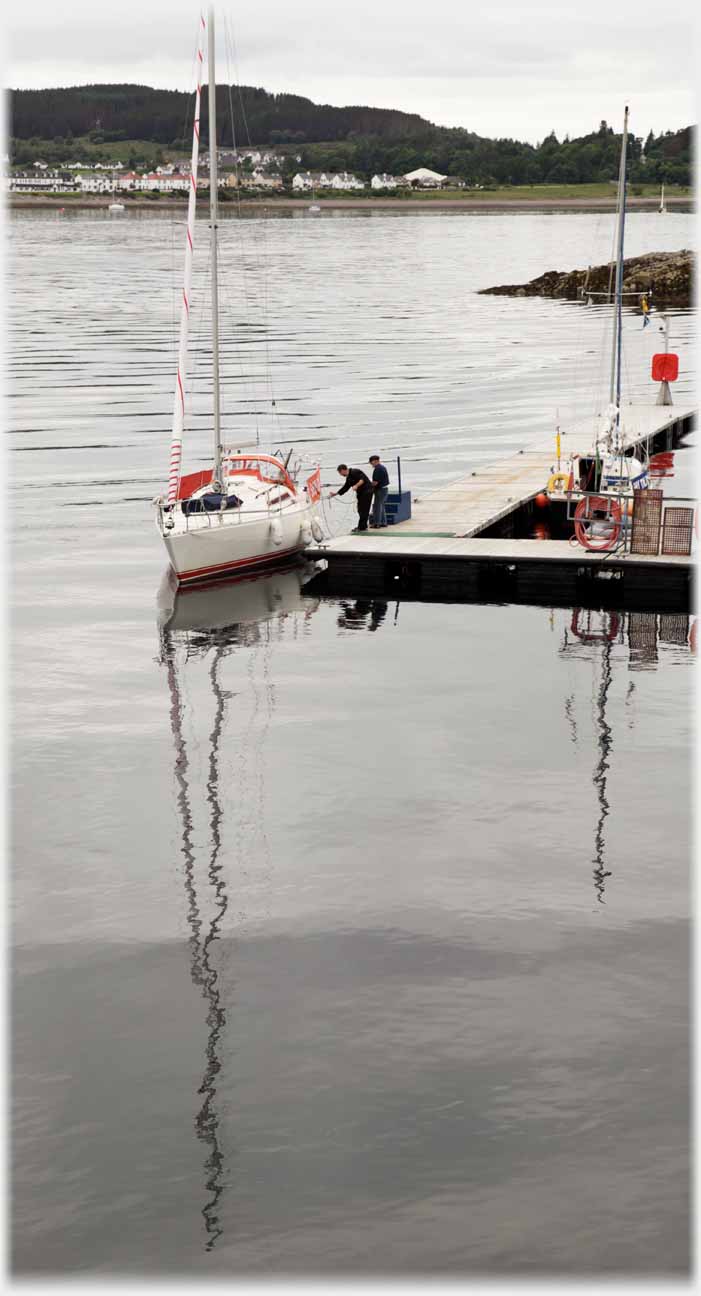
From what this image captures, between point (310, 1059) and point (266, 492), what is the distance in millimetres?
21412

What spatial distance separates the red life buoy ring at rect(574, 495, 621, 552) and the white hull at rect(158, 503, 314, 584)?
6.25 meters

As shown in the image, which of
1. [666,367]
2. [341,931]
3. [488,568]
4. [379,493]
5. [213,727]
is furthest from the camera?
[666,367]

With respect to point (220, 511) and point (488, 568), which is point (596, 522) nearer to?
point (488, 568)

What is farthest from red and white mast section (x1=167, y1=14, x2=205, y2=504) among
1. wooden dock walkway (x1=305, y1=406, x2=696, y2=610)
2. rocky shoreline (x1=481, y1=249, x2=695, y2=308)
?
rocky shoreline (x1=481, y1=249, x2=695, y2=308)

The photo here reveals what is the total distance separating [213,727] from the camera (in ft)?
82.2

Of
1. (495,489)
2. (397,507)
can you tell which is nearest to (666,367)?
(495,489)

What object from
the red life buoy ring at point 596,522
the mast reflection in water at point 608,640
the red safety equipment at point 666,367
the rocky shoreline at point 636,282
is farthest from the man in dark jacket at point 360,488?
the rocky shoreline at point 636,282

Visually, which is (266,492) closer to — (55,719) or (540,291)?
(55,719)

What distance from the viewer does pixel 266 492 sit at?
1385 inches

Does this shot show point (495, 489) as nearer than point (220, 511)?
No

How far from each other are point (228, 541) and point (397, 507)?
14.4ft

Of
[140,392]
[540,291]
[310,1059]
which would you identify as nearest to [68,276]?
[540,291]

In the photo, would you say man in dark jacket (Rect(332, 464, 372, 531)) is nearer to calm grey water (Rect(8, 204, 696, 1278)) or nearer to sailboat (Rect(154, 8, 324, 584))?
sailboat (Rect(154, 8, 324, 584))

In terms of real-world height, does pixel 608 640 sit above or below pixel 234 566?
below
